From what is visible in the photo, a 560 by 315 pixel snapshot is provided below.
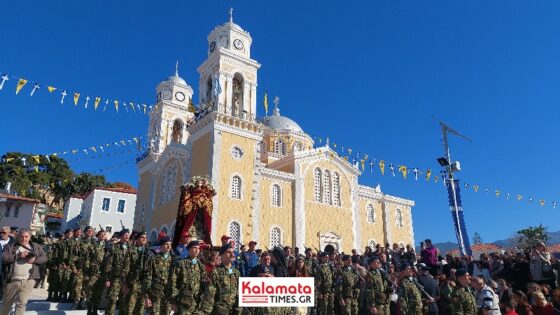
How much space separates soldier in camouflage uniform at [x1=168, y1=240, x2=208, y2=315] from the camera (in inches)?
264

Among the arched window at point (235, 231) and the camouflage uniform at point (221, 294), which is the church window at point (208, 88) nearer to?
the arched window at point (235, 231)

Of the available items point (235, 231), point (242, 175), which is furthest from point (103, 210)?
point (235, 231)

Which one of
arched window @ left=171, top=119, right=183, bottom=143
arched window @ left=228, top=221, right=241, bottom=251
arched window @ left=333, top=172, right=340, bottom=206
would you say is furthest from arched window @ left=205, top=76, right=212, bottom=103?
arched window @ left=333, top=172, right=340, bottom=206

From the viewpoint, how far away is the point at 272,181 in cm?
2752

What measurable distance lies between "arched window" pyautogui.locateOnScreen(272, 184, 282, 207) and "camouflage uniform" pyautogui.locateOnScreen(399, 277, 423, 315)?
60.5 feet

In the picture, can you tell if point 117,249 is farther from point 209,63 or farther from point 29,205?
point 29,205

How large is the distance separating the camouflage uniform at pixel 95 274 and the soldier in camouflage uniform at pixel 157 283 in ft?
5.91

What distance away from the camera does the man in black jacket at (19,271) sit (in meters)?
7.47

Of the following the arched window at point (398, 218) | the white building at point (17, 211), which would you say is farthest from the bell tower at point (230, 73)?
the white building at point (17, 211)

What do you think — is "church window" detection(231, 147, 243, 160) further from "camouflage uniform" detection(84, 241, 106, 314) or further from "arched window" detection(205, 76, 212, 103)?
"camouflage uniform" detection(84, 241, 106, 314)

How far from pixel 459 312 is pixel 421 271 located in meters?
1.76

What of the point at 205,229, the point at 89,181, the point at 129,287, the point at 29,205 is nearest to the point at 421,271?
the point at 129,287

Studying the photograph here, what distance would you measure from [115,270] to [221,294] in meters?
2.52

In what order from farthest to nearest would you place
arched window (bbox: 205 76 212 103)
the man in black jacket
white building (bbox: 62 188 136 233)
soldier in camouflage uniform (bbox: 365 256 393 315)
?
white building (bbox: 62 188 136 233)
arched window (bbox: 205 76 212 103)
soldier in camouflage uniform (bbox: 365 256 393 315)
the man in black jacket
